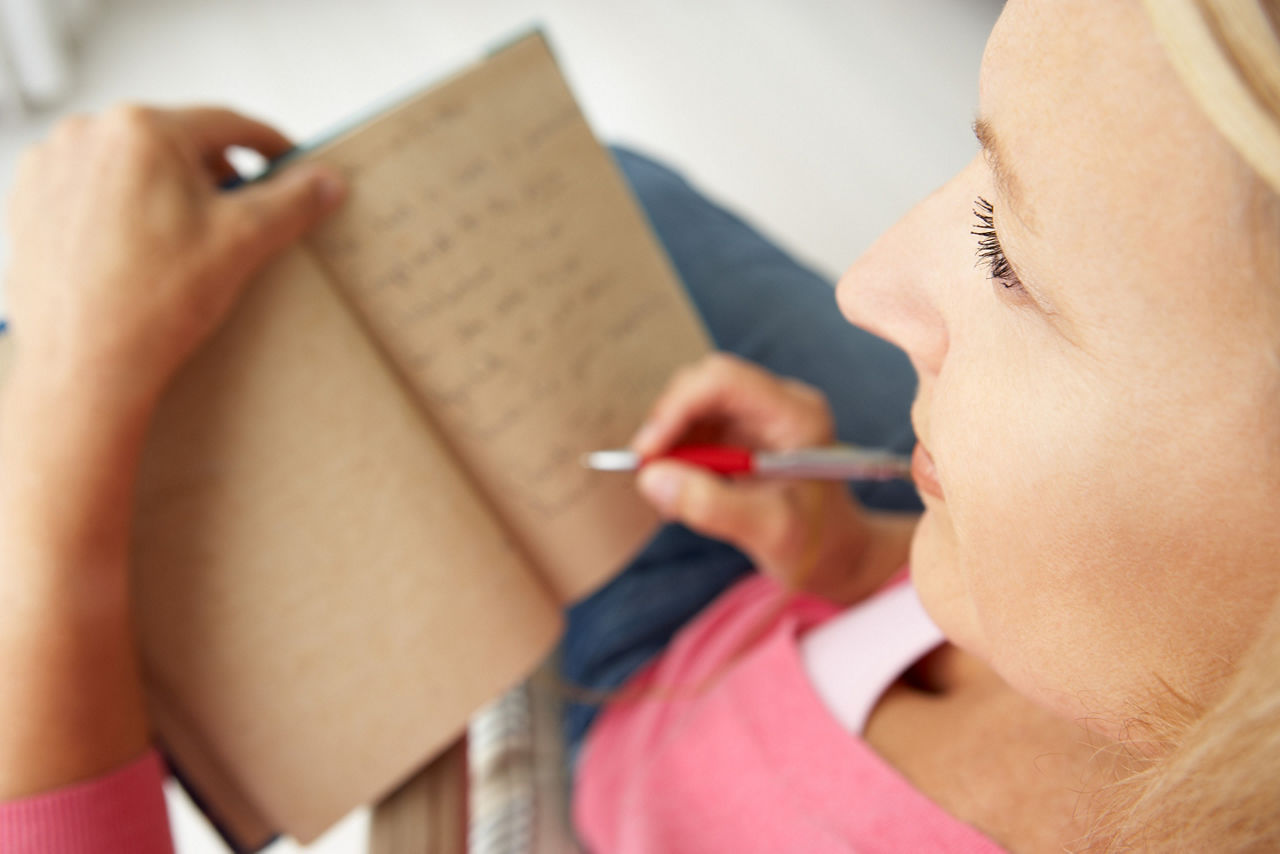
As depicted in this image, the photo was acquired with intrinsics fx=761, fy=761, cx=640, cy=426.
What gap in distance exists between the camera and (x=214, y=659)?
382mm

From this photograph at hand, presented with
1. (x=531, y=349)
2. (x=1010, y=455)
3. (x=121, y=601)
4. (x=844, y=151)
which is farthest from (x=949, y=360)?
(x=844, y=151)

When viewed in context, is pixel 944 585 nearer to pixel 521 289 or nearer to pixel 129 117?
pixel 521 289

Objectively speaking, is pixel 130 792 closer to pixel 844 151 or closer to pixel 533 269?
pixel 533 269

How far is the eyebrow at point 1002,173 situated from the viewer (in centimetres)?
20

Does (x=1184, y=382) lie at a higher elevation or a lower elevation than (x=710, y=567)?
higher

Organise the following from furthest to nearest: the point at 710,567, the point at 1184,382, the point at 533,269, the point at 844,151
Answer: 1. the point at 844,151
2. the point at 710,567
3. the point at 533,269
4. the point at 1184,382

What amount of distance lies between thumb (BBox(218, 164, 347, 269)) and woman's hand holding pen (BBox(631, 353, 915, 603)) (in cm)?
23

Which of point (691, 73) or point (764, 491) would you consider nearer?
point (764, 491)

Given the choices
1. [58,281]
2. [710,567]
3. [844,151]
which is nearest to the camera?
[58,281]

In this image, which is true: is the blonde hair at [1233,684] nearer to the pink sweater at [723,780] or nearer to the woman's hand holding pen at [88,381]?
the pink sweater at [723,780]

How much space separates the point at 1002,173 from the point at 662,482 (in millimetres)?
303

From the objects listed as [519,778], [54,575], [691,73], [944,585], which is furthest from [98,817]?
[691,73]

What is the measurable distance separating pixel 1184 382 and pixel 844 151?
1.07 meters

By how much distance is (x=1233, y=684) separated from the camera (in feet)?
0.59
